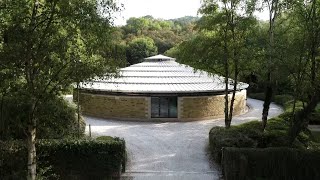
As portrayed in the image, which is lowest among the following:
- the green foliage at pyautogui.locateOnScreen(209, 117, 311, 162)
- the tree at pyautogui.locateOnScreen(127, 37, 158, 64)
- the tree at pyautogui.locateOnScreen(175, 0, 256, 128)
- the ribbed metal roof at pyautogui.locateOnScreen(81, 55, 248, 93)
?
the green foliage at pyautogui.locateOnScreen(209, 117, 311, 162)

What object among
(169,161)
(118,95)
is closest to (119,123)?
(118,95)

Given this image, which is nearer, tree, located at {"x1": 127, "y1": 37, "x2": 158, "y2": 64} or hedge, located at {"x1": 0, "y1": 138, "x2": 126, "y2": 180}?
hedge, located at {"x1": 0, "y1": 138, "x2": 126, "y2": 180}

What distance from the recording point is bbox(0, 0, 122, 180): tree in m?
10.0

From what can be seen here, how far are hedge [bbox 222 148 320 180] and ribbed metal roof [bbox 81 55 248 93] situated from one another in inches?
397

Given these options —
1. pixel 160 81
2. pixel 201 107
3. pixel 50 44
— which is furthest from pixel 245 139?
pixel 160 81

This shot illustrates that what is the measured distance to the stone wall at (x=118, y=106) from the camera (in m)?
26.5

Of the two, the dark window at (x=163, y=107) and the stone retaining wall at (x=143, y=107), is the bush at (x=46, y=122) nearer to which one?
the stone retaining wall at (x=143, y=107)

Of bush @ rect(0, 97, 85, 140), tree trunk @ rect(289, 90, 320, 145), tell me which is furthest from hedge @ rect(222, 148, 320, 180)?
bush @ rect(0, 97, 85, 140)

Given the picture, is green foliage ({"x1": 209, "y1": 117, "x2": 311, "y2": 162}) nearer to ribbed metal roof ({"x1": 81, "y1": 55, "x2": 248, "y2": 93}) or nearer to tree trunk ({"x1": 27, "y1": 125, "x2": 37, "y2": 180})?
ribbed metal roof ({"x1": 81, "y1": 55, "x2": 248, "y2": 93})

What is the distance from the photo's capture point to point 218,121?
2653cm

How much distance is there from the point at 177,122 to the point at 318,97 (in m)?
12.9

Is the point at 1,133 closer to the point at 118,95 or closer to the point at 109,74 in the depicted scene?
the point at 109,74

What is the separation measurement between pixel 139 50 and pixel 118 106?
3376 centimetres

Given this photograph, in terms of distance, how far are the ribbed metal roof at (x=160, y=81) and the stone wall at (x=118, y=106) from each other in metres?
0.62
